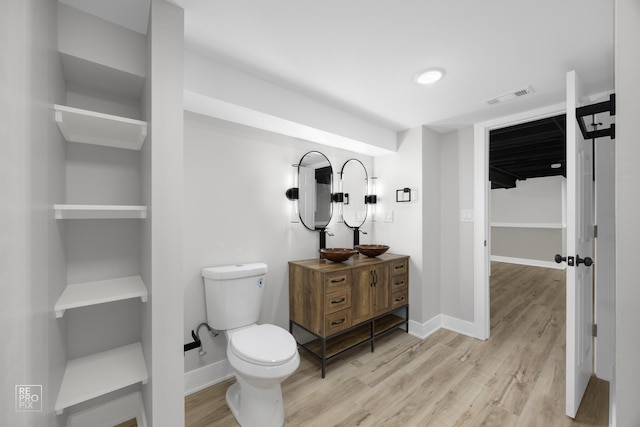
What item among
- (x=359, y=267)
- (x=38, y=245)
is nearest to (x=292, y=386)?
(x=359, y=267)

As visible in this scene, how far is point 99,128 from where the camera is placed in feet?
4.48

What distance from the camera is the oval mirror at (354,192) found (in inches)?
115

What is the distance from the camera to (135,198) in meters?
1.62

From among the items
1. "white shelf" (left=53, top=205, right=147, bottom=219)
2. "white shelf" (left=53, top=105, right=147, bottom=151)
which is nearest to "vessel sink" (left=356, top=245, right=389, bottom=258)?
"white shelf" (left=53, top=205, right=147, bottom=219)

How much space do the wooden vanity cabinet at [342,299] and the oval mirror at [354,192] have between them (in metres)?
0.47

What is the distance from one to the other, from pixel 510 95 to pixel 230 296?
265 cm

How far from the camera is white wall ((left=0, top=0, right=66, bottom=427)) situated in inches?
27.0

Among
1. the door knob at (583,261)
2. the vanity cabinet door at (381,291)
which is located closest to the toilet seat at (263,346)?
the vanity cabinet door at (381,291)

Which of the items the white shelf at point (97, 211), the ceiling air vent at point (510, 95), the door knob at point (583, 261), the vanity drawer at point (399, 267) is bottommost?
the vanity drawer at point (399, 267)

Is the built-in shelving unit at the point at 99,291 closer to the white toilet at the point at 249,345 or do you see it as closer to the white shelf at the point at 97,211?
the white shelf at the point at 97,211

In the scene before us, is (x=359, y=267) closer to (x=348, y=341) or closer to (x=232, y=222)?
(x=348, y=341)

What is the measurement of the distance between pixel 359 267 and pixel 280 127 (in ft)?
4.50

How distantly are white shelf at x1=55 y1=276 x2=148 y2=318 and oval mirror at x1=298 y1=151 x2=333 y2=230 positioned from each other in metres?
1.43

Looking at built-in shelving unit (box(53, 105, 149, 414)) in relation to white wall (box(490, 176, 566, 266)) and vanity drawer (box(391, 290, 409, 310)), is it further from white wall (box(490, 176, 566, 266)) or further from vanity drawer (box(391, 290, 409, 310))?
white wall (box(490, 176, 566, 266))
